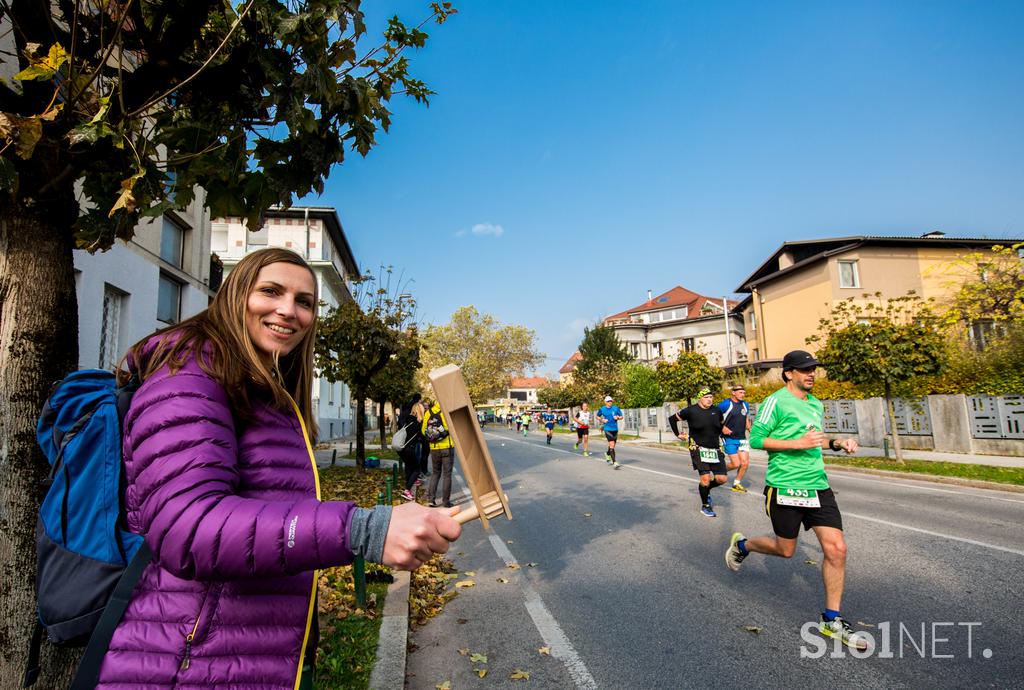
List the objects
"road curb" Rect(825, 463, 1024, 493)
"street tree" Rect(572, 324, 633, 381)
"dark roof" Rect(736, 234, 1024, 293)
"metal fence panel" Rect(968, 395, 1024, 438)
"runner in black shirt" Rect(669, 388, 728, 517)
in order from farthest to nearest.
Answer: "street tree" Rect(572, 324, 633, 381)
"dark roof" Rect(736, 234, 1024, 293)
"metal fence panel" Rect(968, 395, 1024, 438)
"road curb" Rect(825, 463, 1024, 493)
"runner in black shirt" Rect(669, 388, 728, 517)

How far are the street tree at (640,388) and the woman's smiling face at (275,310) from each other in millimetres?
41494

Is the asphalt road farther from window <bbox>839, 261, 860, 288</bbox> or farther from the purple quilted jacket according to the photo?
window <bbox>839, 261, 860, 288</bbox>

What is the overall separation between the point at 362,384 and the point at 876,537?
12.0m

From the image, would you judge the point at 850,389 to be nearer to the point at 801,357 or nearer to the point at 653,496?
the point at 653,496

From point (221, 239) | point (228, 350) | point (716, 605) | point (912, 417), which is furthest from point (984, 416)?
point (221, 239)

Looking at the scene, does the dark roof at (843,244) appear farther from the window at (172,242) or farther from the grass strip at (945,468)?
the window at (172,242)

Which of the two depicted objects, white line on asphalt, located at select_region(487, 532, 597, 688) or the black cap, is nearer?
white line on asphalt, located at select_region(487, 532, 597, 688)

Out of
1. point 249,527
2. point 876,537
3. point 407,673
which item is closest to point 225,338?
point 249,527

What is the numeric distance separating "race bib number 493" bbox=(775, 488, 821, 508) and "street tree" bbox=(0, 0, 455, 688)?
4.21 meters

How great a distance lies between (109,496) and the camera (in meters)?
1.38

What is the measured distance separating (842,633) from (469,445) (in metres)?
4.08

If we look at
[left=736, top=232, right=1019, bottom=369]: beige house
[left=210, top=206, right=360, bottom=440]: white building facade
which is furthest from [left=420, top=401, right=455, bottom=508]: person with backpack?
[left=736, top=232, right=1019, bottom=369]: beige house

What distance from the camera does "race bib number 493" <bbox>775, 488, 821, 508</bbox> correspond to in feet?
14.6

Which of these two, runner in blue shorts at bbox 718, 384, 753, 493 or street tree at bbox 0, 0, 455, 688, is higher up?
street tree at bbox 0, 0, 455, 688
